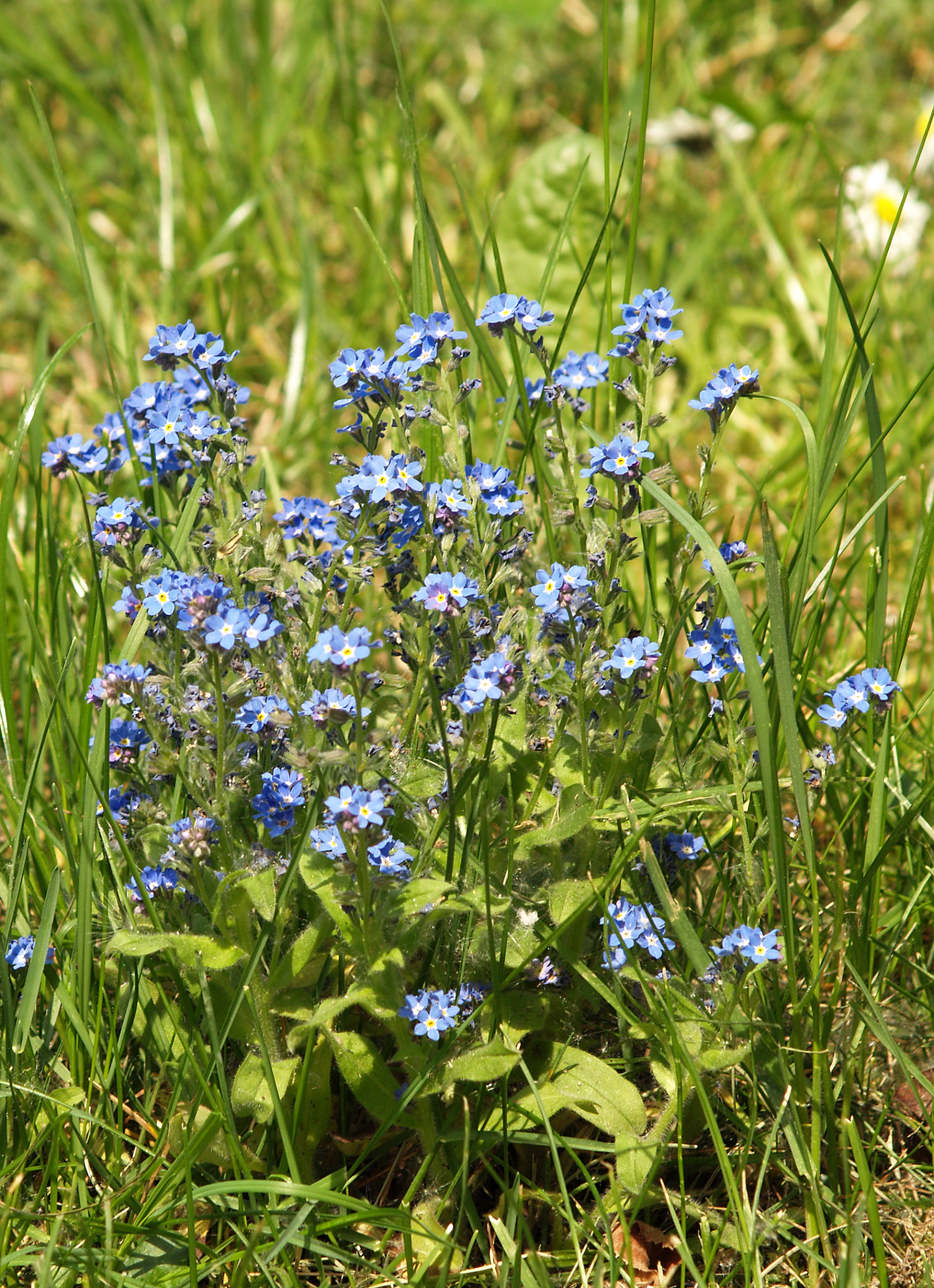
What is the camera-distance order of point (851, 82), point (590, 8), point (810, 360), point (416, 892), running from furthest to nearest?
point (590, 8) → point (851, 82) → point (810, 360) → point (416, 892)

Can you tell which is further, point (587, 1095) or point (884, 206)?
point (884, 206)

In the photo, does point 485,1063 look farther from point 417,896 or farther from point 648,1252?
point 648,1252

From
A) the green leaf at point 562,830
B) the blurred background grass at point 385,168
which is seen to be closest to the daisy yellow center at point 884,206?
the blurred background grass at point 385,168

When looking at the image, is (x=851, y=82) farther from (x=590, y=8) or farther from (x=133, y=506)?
(x=133, y=506)

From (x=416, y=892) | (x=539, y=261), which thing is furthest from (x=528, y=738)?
(x=539, y=261)

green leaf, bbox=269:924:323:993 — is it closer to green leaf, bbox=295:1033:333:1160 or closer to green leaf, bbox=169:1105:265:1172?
green leaf, bbox=295:1033:333:1160

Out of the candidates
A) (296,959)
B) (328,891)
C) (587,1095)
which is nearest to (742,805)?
(587,1095)

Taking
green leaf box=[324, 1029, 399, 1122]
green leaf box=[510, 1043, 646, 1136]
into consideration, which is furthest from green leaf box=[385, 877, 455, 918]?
green leaf box=[510, 1043, 646, 1136]
